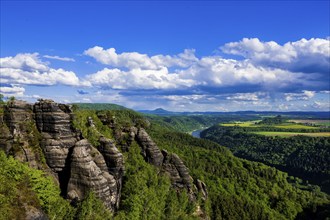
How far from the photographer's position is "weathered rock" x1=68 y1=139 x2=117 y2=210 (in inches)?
2438

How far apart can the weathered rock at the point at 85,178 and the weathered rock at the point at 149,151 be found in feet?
116

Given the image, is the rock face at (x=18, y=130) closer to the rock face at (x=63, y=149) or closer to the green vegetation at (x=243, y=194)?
the rock face at (x=63, y=149)

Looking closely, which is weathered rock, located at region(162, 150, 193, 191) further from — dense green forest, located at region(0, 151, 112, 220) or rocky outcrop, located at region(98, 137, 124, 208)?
dense green forest, located at region(0, 151, 112, 220)

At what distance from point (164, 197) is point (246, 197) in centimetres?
6366

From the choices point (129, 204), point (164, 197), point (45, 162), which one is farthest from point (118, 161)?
point (164, 197)

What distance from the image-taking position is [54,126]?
6719cm

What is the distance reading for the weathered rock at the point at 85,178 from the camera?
203ft

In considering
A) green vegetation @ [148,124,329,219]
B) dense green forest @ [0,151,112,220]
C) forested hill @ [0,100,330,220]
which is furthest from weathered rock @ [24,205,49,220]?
green vegetation @ [148,124,329,219]

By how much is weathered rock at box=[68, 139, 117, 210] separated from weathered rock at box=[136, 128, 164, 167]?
35232 millimetres

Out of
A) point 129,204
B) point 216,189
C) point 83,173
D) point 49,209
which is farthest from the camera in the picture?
point 216,189

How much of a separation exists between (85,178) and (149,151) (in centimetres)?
3995

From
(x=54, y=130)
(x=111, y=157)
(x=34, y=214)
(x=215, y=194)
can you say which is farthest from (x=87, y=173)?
(x=215, y=194)

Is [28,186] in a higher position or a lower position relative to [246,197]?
higher

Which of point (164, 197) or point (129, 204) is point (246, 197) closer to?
point (164, 197)
